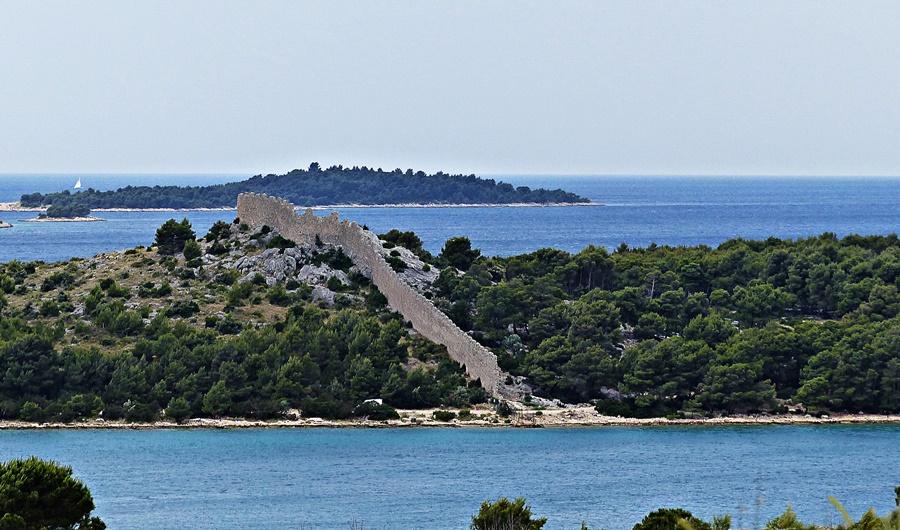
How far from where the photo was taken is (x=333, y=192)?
17975 centimetres

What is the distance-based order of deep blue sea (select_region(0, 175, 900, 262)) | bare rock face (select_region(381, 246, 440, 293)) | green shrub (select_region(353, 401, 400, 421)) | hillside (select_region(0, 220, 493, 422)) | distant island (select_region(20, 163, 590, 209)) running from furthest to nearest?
distant island (select_region(20, 163, 590, 209))
deep blue sea (select_region(0, 175, 900, 262))
bare rock face (select_region(381, 246, 440, 293))
hillside (select_region(0, 220, 493, 422))
green shrub (select_region(353, 401, 400, 421))

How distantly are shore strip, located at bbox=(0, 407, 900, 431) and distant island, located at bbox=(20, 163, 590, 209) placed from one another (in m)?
127

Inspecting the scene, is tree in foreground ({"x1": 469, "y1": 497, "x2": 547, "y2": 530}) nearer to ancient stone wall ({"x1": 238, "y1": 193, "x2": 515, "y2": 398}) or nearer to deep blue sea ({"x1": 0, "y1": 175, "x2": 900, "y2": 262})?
ancient stone wall ({"x1": 238, "y1": 193, "x2": 515, "y2": 398})

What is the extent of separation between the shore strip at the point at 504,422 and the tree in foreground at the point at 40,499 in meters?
14.7

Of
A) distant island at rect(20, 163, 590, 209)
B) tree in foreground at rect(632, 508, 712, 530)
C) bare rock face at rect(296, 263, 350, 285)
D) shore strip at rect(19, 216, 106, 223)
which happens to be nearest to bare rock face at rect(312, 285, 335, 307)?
bare rock face at rect(296, 263, 350, 285)

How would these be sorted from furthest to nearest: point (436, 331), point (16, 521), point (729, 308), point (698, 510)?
1. point (729, 308)
2. point (436, 331)
3. point (698, 510)
4. point (16, 521)

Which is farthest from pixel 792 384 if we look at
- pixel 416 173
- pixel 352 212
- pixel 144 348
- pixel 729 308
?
pixel 416 173

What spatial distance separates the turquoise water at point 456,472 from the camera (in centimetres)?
2917

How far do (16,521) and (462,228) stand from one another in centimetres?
10706

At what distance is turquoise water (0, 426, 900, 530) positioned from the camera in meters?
29.2

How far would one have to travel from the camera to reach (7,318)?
44000 mm

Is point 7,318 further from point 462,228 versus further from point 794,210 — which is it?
point 794,210

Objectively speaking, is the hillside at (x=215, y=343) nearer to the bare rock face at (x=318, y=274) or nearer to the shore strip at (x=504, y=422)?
the bare rock face at (x=318, y=274)

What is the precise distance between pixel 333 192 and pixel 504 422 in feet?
473
